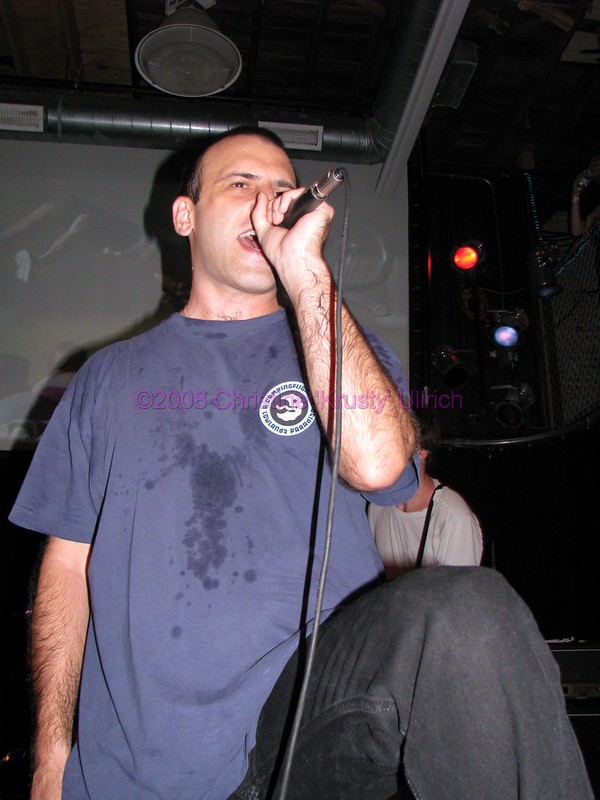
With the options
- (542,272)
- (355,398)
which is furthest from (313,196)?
(542,272)

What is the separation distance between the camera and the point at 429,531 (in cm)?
238

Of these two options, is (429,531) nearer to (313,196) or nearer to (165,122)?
(313,196)

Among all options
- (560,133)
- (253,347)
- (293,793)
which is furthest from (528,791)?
(560,133)

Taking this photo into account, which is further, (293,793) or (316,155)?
(316,155)

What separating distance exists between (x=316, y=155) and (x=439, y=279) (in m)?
1.30

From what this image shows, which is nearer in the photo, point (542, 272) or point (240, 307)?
point (240, 307)

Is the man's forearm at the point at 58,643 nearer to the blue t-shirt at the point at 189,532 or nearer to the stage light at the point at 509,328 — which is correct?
the blue t-shirt at the point at 189,532

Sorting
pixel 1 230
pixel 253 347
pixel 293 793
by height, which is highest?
pixel 1 230

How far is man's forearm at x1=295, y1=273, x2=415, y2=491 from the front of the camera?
915 millimetres

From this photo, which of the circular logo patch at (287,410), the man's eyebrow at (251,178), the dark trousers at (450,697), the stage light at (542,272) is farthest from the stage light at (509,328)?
the dark trousers at (450,697)

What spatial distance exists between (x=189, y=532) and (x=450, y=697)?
536mm

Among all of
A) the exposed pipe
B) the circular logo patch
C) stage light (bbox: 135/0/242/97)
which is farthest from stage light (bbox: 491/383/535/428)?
the circular logo patch

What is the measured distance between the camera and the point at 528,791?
509 mm

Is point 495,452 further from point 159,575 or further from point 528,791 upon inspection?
point 528,791
